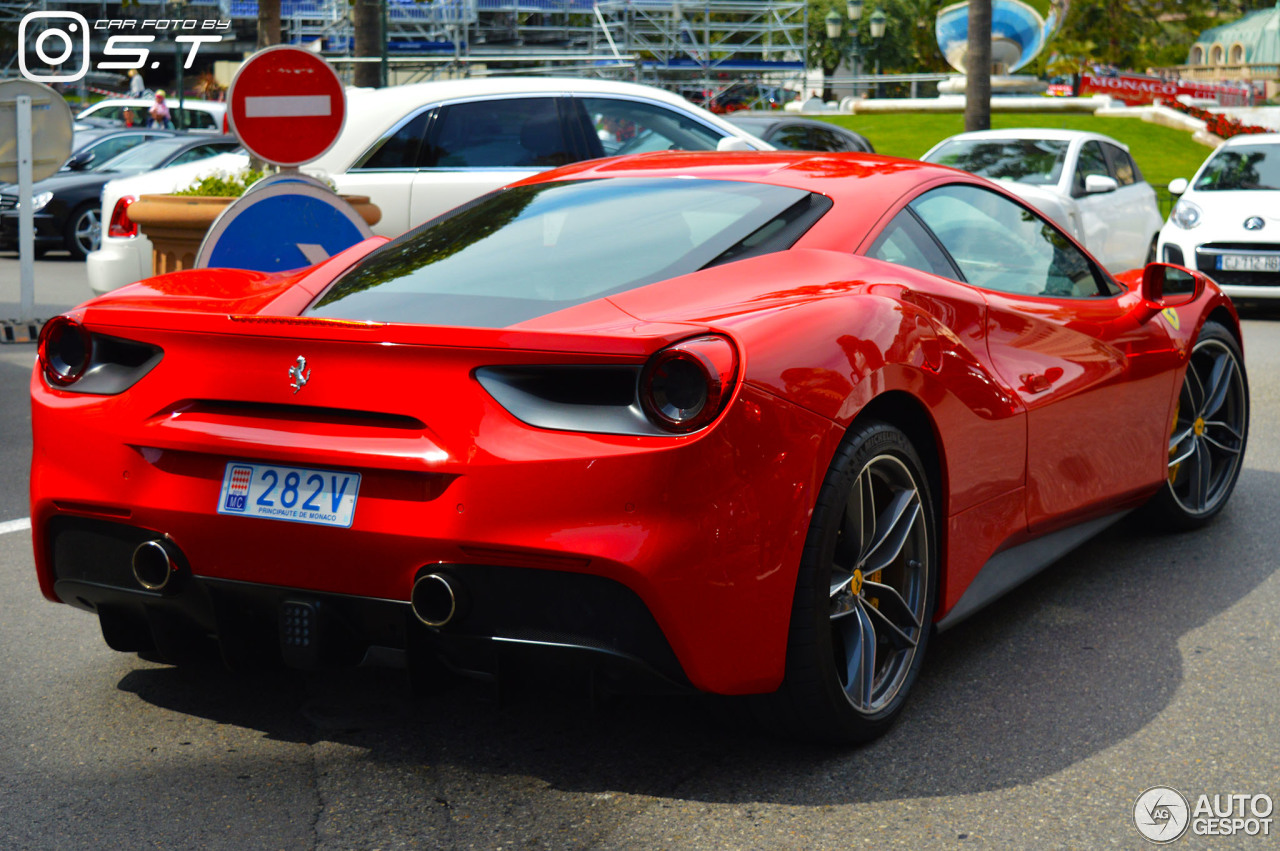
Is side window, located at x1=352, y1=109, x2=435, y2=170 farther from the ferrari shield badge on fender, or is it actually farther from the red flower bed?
the red flower bed

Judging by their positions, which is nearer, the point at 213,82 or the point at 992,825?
the point at 992,825

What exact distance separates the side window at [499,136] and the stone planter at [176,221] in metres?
2.03

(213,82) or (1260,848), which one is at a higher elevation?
(213,82)

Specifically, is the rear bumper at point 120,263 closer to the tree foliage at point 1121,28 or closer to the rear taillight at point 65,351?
the rear taillight at point 65,351

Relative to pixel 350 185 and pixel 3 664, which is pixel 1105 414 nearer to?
pixel 3 664

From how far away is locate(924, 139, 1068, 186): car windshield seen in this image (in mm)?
12945

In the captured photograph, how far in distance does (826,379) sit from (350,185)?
6.25 m

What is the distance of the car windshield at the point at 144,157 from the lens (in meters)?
17.0

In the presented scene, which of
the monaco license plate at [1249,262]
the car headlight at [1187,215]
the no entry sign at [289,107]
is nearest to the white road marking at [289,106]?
the no entry sign at [289,107]

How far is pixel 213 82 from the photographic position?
2426 inches

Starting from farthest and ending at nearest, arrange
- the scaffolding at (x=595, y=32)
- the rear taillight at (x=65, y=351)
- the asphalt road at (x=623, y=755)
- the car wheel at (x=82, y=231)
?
the scaffolding at (x=595, y=32)
the car wheel at (x=82, y=231)
the rear taillight at (x=65, y=351)
the asphalt road at (x=623, y=755)

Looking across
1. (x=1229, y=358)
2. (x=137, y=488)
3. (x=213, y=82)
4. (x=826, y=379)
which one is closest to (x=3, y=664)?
(x=137, y=488)

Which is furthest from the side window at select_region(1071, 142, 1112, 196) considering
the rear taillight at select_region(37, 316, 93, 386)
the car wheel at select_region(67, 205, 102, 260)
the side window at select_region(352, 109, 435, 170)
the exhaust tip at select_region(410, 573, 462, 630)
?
the exhaust tip at select_region(410, 573, 462, 630)

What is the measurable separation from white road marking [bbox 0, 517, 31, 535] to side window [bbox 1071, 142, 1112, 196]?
9.57m
